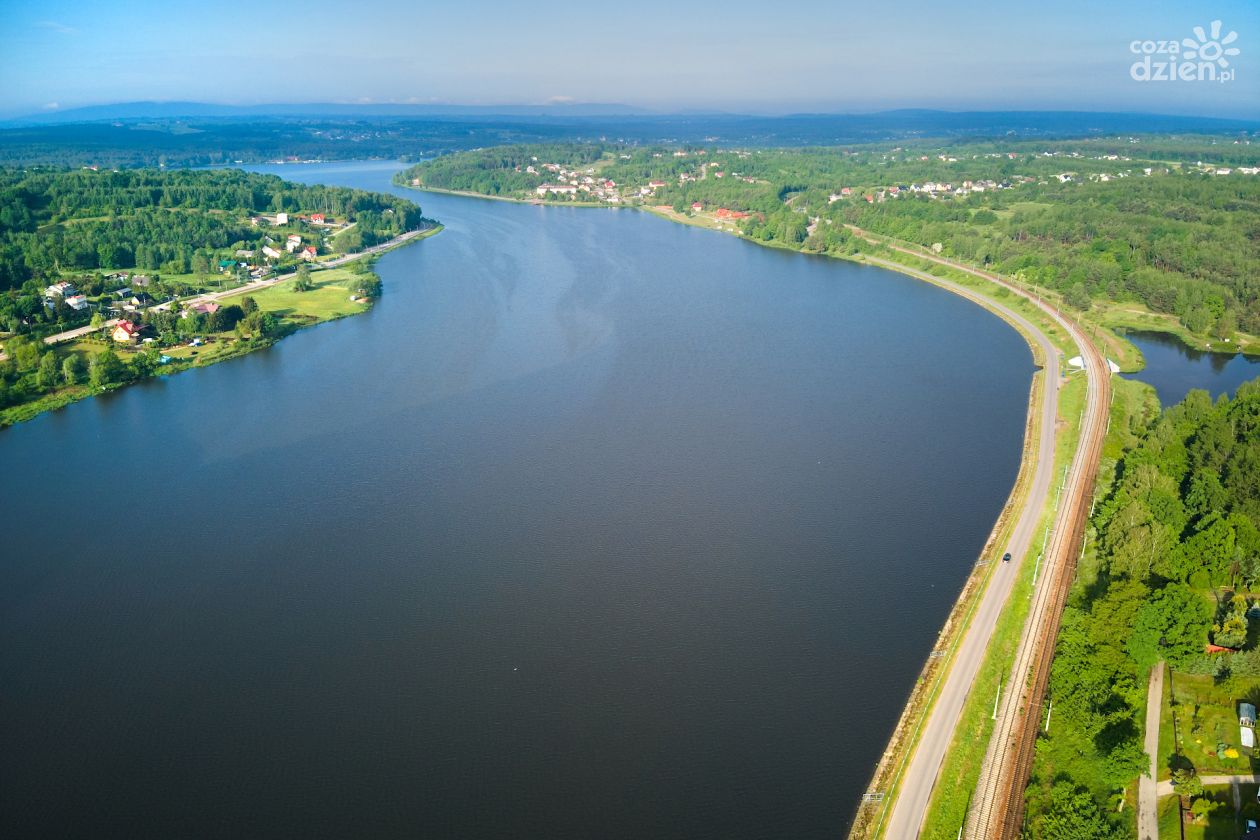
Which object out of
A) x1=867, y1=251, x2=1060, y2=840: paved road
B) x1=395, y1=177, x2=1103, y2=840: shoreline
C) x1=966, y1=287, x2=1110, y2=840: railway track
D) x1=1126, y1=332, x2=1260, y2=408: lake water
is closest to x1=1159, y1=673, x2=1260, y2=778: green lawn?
x1=966, y1=287, x2=1110, y2=840: railway track

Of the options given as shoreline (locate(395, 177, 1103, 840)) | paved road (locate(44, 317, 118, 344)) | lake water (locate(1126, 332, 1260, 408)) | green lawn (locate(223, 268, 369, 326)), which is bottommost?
shoreline (locate(395, 177, 1103, 840))

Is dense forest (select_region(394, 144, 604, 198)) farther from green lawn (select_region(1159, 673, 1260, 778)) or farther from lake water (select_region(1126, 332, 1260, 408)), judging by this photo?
green lawn (select_region(1159, 673, 1260, 778))

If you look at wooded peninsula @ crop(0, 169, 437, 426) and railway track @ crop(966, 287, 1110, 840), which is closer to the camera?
railway track @ crop(966, 287, 1110, 840)

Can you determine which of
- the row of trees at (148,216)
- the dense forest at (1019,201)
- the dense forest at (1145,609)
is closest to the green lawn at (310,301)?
the row of trees at (148,216)

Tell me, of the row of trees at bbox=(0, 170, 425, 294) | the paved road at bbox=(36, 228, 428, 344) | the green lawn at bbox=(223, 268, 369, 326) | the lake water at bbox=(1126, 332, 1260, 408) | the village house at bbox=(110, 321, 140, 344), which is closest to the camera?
the lake water at bbox=(1126, 332, 1260, 408)

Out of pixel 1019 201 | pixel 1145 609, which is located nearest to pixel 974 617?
pixel 1145 609

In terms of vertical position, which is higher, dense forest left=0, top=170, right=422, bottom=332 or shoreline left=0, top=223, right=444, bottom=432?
dense forest left=0, top=170, right=422, bottom=332

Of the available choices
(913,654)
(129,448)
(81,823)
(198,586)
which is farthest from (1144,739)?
(129,448)
